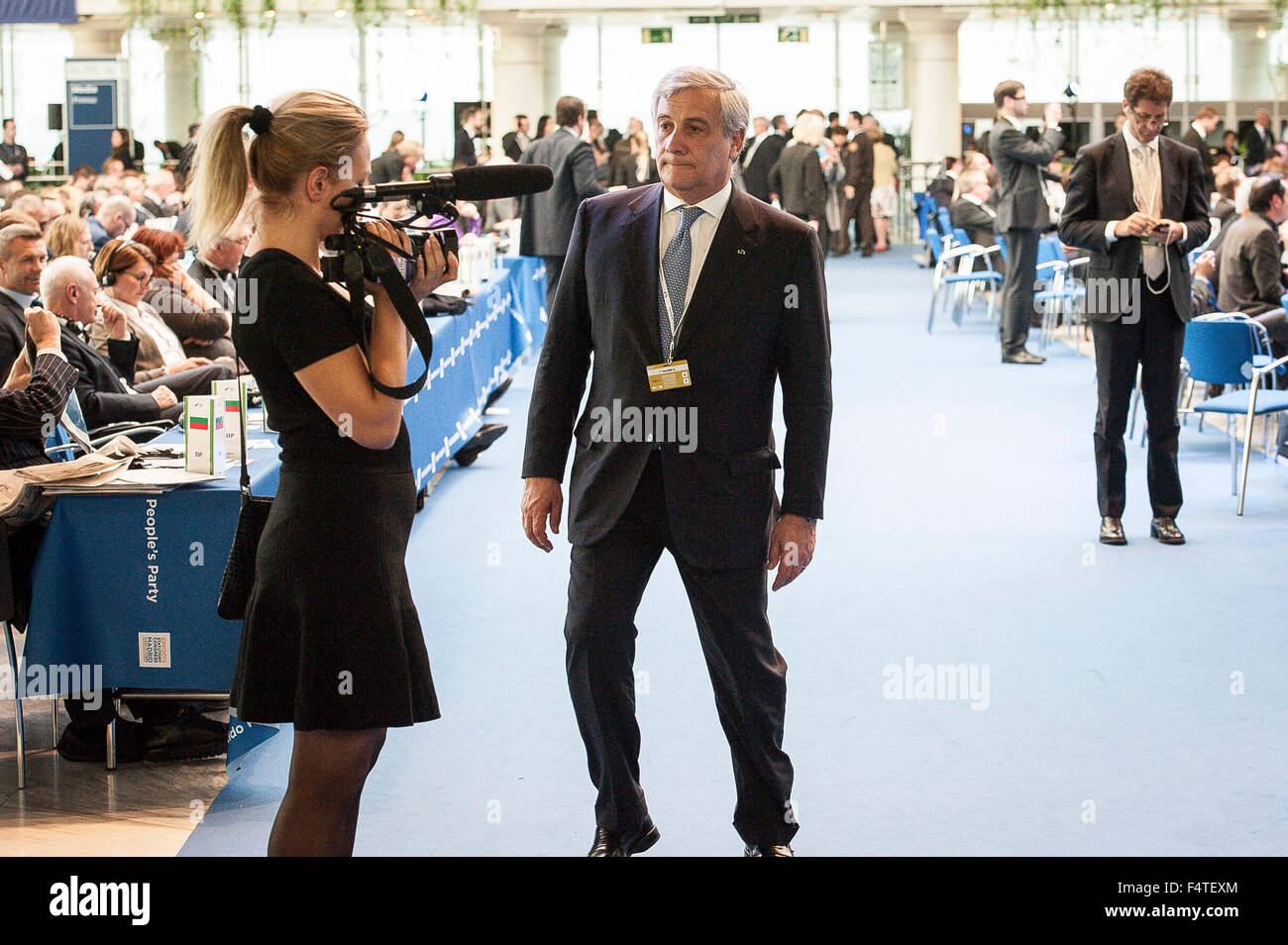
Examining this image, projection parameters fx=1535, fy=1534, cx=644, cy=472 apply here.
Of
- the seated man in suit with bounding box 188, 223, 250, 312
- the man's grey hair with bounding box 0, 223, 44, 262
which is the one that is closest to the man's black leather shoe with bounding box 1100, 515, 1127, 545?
the seated man in suit with bounding box 188, 223, 250, 312

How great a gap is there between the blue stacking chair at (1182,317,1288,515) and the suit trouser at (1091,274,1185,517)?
731mm

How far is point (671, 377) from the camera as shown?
275cm

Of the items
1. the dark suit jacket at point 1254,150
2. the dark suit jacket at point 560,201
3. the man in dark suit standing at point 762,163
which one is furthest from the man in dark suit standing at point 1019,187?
the dark suit jacket at point 1254,150

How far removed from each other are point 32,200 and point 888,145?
1448cm

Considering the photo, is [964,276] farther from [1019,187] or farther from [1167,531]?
[1167,531]

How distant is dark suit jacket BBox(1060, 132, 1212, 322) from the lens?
551 cm

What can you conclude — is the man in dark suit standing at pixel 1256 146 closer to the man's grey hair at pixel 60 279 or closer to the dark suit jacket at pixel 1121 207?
the dark suit jacket at pixel 1121 207

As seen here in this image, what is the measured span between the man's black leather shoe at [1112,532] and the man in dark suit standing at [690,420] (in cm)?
325

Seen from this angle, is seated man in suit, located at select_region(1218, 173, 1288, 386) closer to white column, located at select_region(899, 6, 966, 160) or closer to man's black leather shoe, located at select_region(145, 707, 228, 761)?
man's black leather shoe, located at select_region(145, 707, 228, 761)

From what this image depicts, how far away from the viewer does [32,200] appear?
952 centimetres

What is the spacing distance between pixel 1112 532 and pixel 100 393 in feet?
12.2

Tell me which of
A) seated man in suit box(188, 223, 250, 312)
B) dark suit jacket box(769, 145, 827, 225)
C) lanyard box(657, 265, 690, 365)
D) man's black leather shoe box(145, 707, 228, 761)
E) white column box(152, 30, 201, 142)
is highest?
white column box(152, 30, 201, 142)
